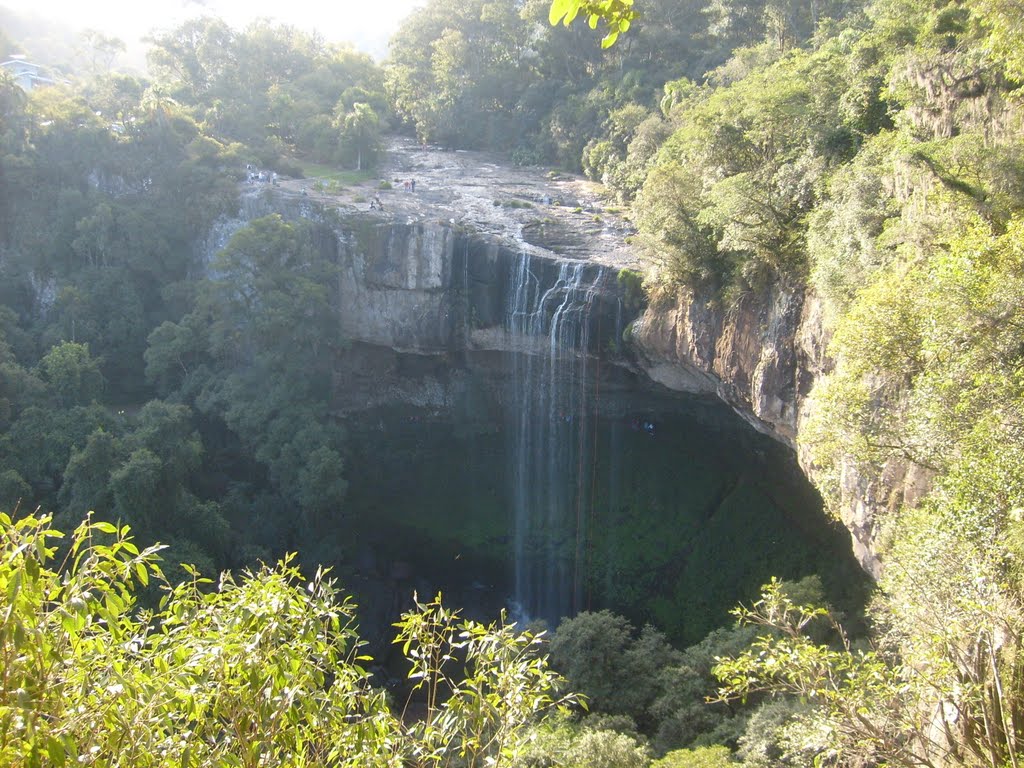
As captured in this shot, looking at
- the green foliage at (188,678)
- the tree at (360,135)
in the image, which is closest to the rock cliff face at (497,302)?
the tree at (360,135)

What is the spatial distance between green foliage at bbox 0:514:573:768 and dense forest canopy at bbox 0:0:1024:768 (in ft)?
0.42

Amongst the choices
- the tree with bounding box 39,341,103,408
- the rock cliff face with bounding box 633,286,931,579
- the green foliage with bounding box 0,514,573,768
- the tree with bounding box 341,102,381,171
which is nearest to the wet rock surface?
the tree with bounding box 341,102,381,171

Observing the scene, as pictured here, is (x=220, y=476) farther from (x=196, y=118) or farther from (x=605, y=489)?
(x=196, y=118)

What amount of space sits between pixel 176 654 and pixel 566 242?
62.1ft

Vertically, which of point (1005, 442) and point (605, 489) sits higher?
point (1005, 442)

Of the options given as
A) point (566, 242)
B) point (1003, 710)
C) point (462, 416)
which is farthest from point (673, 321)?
point (1003, 710)

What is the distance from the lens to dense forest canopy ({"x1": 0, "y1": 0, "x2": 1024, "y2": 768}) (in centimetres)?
597

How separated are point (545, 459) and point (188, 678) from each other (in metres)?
19.7

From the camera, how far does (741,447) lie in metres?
21.3

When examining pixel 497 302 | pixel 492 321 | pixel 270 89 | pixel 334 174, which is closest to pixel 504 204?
pixel 497 302

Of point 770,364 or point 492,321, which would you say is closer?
point 770,364

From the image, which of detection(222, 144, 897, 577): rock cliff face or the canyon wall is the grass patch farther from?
the canyon wall

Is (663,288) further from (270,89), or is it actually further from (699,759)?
(270,89)

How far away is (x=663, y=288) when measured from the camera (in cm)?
1719
